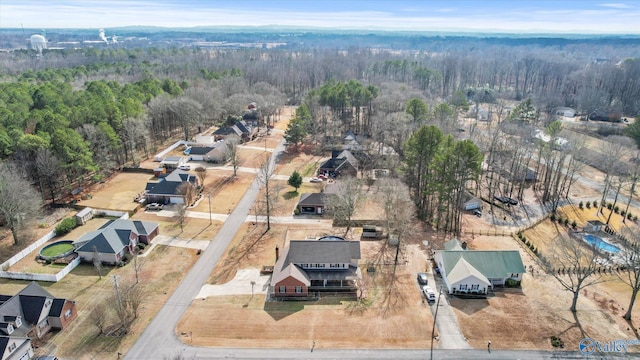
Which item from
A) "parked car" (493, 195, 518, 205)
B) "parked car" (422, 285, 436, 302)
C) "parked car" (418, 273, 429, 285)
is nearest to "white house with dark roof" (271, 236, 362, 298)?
"parked car" (418, 273, 429, 285)

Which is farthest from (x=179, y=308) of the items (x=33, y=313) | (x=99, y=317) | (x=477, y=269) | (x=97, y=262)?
(x=477, y=269)

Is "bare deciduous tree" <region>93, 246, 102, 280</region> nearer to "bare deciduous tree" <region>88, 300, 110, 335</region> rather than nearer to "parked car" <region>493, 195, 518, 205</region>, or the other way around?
"bare deciduous tree" <region>88, 300, 110, 335</region>

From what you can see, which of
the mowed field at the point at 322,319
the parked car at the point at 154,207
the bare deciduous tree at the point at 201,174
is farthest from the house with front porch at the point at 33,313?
the bare deciduous tree at the point at 201,174

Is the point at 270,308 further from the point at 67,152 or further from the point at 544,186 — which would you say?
the point at 544,186

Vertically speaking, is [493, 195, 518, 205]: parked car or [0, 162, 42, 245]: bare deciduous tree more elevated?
[0, 162, 42, 245]: bare deciduous tree

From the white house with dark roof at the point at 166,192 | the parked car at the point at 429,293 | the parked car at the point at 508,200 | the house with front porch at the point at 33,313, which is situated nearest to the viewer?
the house with front porch at the point at 33,313

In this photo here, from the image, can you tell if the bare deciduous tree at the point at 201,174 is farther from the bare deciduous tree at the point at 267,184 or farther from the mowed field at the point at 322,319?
the mowed field at the point at 322,319

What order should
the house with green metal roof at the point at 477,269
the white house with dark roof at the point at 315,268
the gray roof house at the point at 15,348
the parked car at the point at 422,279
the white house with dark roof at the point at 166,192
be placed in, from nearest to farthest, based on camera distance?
the gray roof house at the point at 15,348
the white house with dark roof at the point at 315,268
the house with green metal roof at the point at 477,269
the parked car at the point at 422,279
the white house with dark roof at the point at 166,192
